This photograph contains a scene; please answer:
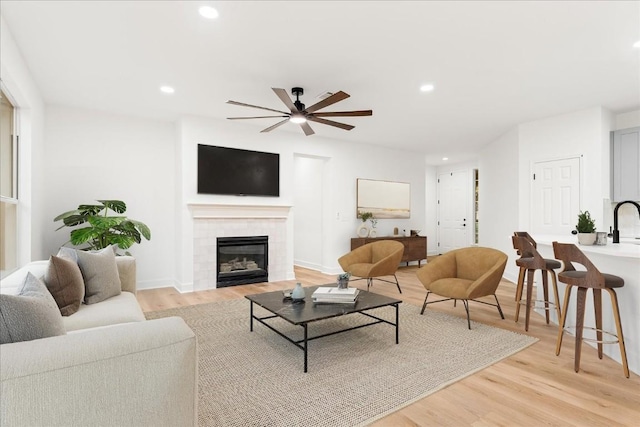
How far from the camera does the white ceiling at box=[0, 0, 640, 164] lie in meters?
2.46

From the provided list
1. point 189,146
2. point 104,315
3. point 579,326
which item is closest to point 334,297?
point 104,315

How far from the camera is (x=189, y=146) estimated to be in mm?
5000

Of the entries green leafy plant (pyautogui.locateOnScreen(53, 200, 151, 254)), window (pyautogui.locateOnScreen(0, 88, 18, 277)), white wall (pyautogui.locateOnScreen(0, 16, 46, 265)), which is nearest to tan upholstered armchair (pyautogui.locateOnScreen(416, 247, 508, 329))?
green leafy plant (pyautogui.locateOnScreen(53, 200, 151, 254))

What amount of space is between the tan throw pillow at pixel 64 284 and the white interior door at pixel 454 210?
27.8 ft

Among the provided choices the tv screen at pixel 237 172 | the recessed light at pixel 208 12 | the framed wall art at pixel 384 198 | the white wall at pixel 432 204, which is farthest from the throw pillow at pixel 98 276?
the white wall at pixel 432 204

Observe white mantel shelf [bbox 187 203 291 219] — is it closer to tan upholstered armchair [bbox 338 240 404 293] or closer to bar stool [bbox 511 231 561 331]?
tan upholstered armchair [bbox 338 240 404 293]

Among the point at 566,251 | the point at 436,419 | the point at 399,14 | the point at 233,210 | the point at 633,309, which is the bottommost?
the point at 436,419

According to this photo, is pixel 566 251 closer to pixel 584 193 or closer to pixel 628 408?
Answer: pixel 628 408

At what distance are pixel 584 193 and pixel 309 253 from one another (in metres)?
4.82

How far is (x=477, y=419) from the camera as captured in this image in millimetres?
1854

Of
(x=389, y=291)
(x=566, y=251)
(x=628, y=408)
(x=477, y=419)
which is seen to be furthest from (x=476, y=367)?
(x=389, y=291)

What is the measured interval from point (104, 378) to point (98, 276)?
6.08 ft

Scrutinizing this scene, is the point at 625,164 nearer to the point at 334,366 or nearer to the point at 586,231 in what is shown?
the point at 586,231

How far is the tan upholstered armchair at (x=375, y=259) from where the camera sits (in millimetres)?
4500
